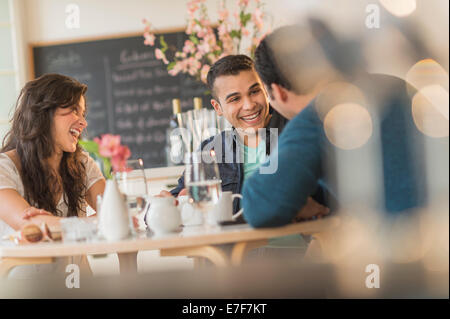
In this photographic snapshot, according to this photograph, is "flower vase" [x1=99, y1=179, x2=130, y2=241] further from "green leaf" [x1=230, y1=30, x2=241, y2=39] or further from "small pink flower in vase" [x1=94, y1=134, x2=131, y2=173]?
"green leaf" [x1=230, y1=30, x2=241, y2=39]

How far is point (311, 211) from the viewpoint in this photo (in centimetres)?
107

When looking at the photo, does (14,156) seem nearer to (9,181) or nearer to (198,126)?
(9,181)

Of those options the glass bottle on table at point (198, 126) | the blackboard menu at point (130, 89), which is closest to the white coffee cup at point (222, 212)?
the glass bottle on table at point (198, 126)

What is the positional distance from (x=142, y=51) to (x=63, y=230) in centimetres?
243

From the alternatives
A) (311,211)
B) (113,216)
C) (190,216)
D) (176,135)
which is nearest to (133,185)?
(113,216)

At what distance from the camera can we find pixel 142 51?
10.8 ft

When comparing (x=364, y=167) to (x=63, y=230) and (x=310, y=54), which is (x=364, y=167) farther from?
(x=63, y=230)

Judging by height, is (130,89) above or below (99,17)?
below

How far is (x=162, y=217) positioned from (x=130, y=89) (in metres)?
2.42

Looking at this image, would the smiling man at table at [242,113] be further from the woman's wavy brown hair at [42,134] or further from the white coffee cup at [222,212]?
the white coffee cup at [222,212]

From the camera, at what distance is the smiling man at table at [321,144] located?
34.2 inches

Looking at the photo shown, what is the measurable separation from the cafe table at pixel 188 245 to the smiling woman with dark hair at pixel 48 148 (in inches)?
17.5

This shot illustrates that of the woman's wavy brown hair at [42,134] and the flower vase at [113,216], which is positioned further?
the woman's wavy brown hair at [42,134]
